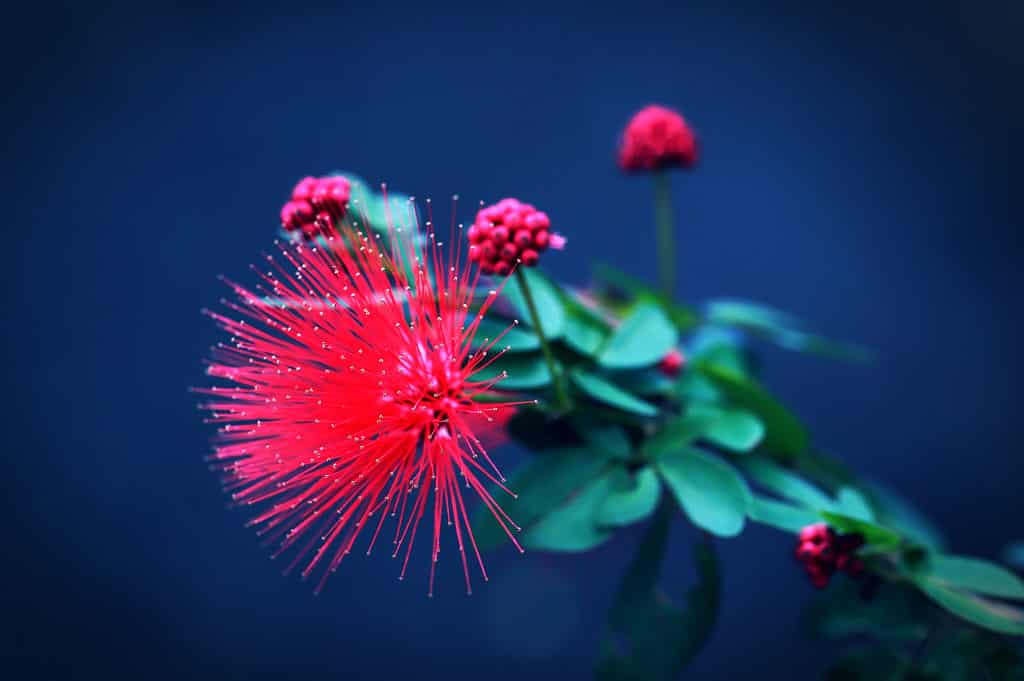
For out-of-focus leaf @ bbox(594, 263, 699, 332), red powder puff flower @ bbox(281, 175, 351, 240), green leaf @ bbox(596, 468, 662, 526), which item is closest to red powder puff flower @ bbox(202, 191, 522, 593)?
red powder puff flower @ bbox(281, 175, 351, 240)

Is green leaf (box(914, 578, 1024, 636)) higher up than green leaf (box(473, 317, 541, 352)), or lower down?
lower down

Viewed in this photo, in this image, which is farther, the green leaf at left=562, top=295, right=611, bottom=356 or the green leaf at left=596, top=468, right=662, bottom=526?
the green leaf at left=562, top=295, right=611, bottom=356

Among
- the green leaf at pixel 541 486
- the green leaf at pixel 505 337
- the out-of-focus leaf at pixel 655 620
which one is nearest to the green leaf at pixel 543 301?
the green leaf at pixel 505 337

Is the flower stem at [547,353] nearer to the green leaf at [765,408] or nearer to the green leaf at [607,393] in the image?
the green leaf at [607,393]

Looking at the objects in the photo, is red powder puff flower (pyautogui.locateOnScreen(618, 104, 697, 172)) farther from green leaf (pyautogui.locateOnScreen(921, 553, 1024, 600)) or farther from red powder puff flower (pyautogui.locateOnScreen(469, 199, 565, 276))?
green leaf (pyautogui.locateOnScreen(921, 553, 1024, 600))

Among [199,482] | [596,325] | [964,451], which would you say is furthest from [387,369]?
[964,451]

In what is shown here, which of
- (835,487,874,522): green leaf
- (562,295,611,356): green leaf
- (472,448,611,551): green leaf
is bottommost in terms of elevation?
(835,487,874,522): green leaf

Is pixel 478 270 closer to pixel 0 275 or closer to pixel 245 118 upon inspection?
pixel 245 118
